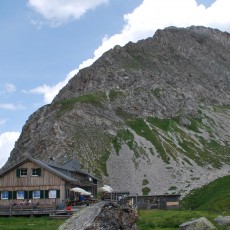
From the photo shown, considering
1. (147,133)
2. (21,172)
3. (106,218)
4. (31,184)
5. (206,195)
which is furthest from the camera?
(147,133)

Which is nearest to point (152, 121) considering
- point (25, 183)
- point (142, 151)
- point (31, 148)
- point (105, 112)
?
point (105, 112)

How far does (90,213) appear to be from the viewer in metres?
19.1

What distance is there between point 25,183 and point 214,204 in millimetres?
28830

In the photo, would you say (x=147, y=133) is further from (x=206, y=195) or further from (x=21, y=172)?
(x=21, y=172)

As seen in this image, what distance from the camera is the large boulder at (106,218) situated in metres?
18.4

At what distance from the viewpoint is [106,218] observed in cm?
1850

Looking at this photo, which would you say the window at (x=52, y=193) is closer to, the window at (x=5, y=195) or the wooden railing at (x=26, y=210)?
the window at (x=5, y=195)

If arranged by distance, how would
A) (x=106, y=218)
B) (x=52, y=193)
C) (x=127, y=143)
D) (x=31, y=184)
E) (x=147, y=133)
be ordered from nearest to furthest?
(x=106, y=218), (x=52, y=193), (x=31, y=184), (x=127, y=143), (x=147, y=133)

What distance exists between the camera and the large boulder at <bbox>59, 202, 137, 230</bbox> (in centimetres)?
1838

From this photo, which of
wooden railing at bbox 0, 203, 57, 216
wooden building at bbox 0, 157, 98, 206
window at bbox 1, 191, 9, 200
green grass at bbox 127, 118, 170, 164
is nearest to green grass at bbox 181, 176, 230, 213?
wooden building at bbox 0, 157, 98, 206

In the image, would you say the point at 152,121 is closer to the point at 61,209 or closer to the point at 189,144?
the point at 189,144

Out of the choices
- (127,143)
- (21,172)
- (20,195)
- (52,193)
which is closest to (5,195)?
(20,195)

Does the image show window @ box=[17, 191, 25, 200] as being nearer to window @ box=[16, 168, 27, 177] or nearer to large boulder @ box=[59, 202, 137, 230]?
window @ box=[16, 168, 27, 177]

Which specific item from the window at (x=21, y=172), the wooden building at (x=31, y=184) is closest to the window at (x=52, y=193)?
the wooden building at (x=31, y=184)
